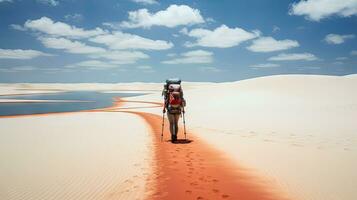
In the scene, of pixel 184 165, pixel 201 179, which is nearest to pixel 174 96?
pixel 184 165

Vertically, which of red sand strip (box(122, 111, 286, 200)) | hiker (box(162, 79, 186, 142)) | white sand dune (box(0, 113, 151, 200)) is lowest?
red sand strip (box(122, 111, 286, 200))

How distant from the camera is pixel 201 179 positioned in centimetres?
885

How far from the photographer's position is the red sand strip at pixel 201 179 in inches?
299

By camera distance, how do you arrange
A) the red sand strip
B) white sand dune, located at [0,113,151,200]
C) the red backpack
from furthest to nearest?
1. the red backpack
2. white sand dune, located at [0,113,151,200]
3. the red sand strip

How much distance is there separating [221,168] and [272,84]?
5536 cm

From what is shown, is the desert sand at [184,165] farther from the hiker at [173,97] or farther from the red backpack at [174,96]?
the red backpack at [174,96]

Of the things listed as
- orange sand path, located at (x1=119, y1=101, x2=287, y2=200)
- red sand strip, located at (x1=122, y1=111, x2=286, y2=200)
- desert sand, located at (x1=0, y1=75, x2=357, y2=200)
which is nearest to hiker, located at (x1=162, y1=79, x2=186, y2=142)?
desert sand, located at (x1=0, y1=75, x2=357, y2=200)

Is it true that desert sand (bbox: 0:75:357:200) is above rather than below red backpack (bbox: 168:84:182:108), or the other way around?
below

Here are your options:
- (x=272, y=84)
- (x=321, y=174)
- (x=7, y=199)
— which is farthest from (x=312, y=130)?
(x=272, y=84)

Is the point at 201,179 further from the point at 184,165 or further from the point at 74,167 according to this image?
the point at 74,167

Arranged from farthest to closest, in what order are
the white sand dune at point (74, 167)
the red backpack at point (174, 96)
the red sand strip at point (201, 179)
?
the red backpack at point (174, 96), the white sand dune at point (74, 167), the red sand strip at point (201, 179)

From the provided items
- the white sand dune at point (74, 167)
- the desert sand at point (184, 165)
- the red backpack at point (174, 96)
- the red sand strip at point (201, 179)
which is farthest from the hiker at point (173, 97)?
the red sand strip at point (201, 179)

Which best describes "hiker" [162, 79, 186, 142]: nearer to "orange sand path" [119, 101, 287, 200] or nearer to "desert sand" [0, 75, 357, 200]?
"desert sand" [0, 75, 357, 200]

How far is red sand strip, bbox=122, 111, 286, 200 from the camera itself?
299 inches
